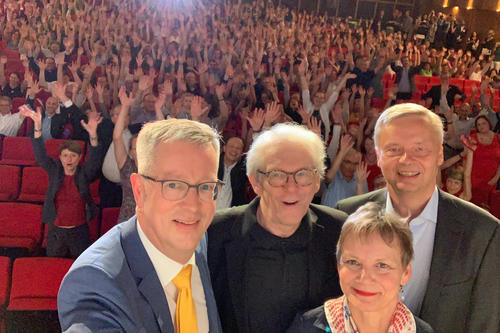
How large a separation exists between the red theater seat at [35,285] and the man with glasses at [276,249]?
118 centimetres

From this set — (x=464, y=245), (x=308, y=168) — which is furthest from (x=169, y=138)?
(x=464, y=245)

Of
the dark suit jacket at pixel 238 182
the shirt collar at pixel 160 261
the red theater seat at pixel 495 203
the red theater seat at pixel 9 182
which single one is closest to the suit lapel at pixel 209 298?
the shirt collar at pixel 160 261

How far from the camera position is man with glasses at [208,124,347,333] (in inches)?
64.6

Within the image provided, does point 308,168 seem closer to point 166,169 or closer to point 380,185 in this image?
point 166,169

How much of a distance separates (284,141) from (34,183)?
3204 millimetres

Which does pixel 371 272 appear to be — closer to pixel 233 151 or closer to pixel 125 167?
pixel 125 167

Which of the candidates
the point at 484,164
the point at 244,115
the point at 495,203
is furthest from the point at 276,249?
the point at 484,164

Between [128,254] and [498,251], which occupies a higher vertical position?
[128,254]

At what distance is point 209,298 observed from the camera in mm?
1408

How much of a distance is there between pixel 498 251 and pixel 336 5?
1428 centimetres

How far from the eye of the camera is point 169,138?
1199 millimetres

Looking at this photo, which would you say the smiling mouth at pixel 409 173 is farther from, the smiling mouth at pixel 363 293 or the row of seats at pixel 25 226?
the row of seats at pixel 25 226

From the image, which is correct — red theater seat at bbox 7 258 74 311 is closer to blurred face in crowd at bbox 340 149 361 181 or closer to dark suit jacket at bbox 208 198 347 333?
dark suit jacket at bbox 208 198 347 333

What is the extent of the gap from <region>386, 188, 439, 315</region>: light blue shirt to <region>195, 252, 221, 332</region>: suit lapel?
2.46 feet
